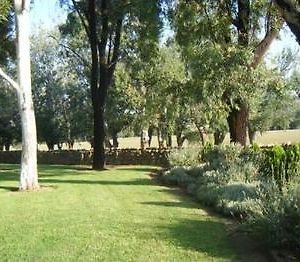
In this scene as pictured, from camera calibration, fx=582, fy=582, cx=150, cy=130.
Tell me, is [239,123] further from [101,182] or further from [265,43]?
[101,182]

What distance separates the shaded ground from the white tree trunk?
131cm

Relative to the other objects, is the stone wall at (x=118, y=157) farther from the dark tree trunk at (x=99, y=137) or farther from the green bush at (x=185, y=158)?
the green bush at (x=185, y=158)

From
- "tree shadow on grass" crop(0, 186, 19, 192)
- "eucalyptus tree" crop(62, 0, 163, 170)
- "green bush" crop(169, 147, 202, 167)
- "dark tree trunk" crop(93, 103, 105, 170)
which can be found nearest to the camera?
"tree shadow on grass" crop(0, 186, 19, 192)

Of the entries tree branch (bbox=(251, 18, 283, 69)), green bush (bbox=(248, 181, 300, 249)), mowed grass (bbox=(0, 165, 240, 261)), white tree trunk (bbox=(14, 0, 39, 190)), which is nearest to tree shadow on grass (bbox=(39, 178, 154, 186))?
white tree trunk (bbox=(14, 0, 39, 190))

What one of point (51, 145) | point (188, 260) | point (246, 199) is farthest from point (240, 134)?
point (51, 145)

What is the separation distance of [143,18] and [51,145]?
106 feet

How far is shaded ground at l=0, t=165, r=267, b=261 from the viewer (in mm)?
8438

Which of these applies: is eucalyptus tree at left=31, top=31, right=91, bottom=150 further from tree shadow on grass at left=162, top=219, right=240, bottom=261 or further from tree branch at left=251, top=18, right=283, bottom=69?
tree shadow on grass at left=162, top=219, right=240, bottom=261

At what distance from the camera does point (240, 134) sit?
24.1 meters

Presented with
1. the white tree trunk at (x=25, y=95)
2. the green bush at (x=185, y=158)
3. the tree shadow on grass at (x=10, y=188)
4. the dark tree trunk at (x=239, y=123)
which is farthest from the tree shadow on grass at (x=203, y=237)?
the green bush at (x=185, y=158)

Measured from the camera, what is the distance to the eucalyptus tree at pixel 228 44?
70.5ft

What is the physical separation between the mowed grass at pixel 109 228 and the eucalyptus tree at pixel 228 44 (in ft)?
21.0

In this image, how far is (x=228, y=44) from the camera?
882 inches

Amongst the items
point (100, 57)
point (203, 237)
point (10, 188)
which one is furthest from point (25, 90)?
point (100, 57)
